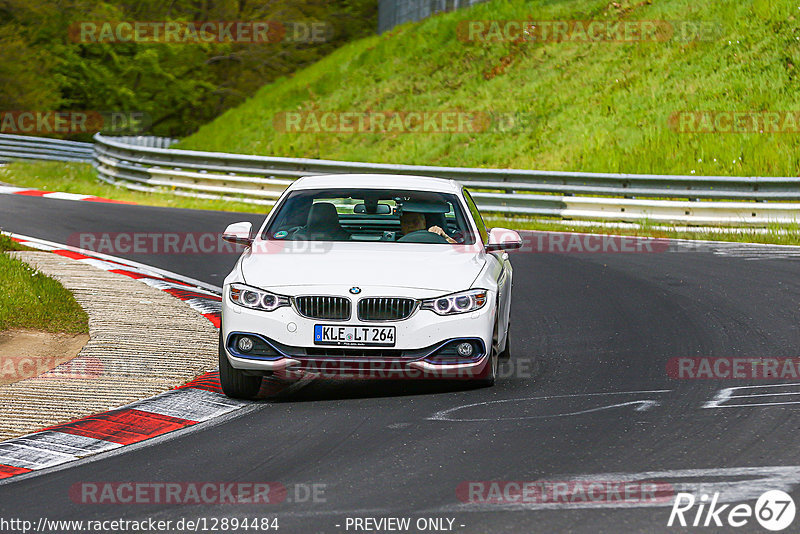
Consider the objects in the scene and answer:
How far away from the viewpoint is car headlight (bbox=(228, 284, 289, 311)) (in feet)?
24.7

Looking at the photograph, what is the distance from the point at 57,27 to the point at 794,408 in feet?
135

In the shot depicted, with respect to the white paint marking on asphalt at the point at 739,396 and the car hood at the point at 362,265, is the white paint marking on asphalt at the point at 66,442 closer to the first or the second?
the car hood at the point at 362,265

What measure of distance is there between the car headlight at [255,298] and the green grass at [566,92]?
17089mm

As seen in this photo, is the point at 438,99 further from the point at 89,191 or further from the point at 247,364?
the point at 247,364

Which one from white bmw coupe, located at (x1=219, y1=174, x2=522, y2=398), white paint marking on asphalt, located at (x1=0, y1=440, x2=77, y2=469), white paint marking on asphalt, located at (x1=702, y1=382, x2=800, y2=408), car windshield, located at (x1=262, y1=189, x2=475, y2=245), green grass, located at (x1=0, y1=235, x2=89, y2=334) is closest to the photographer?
white paint marking on asphalt, located at (x1=0, y1=440, x2=77, y2=469)

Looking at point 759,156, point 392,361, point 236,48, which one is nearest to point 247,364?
point 392,361

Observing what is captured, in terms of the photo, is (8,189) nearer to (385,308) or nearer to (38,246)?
(38,246)

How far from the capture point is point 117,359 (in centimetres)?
895

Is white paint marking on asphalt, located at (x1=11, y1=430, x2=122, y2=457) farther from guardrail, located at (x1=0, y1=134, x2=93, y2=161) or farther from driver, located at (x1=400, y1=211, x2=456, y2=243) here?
guardrail, located at (x1=0, y1=134, x2=93, y2=161)

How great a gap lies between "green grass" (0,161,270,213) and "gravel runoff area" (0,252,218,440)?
1079 cm

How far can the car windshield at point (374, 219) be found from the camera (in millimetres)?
8625

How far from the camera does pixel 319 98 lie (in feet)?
121

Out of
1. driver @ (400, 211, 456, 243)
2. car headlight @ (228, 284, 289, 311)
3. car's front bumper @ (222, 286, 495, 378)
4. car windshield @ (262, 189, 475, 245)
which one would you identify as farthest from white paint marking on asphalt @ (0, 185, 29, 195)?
car's front bumper @ (222, 286, 495, 378)

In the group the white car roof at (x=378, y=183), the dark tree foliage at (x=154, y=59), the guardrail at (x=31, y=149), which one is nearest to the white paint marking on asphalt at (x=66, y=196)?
the guardrail at (x=31, y=149)
